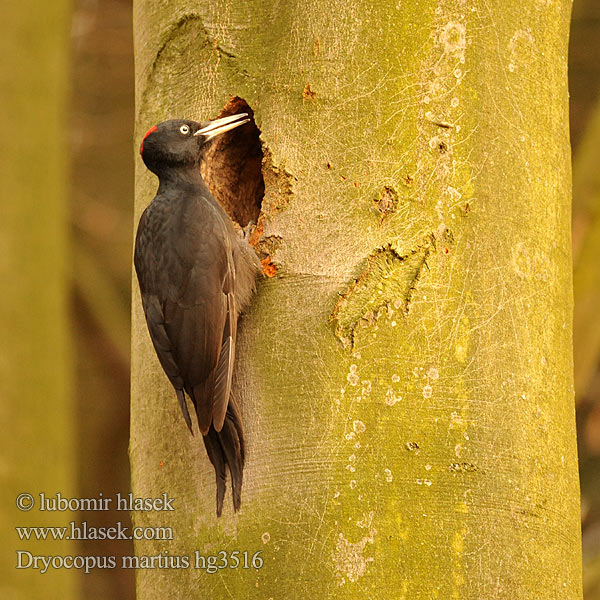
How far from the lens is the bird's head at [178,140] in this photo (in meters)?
2.81

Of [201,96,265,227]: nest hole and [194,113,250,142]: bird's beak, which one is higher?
[194,113,250,142]: bird's beak

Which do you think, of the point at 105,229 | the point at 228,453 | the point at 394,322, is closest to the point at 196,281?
the point at 228,453

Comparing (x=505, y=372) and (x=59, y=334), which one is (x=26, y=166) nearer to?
(x=59, y=334)

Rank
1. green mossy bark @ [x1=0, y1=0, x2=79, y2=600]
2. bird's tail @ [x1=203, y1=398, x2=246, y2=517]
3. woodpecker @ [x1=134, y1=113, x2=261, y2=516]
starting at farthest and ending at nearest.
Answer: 1. green mossy bark @ [x1=0, y1=0, x2=79, y2=600]
2. woodpecker @ [x1=134, y1=113, x2=261, y2=516]
3. bird's tail @ [x1=203, y1=398, x2=246, y2=517]

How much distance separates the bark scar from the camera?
2.39 meters

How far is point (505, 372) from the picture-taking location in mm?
2367

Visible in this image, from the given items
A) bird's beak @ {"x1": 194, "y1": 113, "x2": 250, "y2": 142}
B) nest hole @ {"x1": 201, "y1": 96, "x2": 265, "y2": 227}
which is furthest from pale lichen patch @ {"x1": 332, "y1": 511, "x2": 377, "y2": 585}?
nest hole @ {"x1": 201, "y1": 96, "x2": 265, "y2": 227}

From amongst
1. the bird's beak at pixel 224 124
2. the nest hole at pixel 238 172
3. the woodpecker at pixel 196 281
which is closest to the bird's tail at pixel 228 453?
the woodpecker at pixel 196 281

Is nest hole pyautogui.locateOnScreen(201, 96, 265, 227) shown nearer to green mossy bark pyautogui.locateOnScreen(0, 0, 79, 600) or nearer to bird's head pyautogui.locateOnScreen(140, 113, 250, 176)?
bird's head pyautogui.locateOnScreen(140, 113, 250, 176)

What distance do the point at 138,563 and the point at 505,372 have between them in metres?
1.00

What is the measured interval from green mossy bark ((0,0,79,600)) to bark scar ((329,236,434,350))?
2.04 meters

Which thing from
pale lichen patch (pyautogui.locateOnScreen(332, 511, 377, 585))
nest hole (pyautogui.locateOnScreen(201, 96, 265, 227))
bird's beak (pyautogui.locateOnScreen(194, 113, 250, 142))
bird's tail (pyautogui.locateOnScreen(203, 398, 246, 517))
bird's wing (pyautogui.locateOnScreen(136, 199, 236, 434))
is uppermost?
bird's beak (pyautogui.locateOnScreen(194, 113, 250, 142))

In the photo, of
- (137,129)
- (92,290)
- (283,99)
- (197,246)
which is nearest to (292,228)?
(283,99)

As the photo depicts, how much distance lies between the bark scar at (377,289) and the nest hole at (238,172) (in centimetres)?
78
